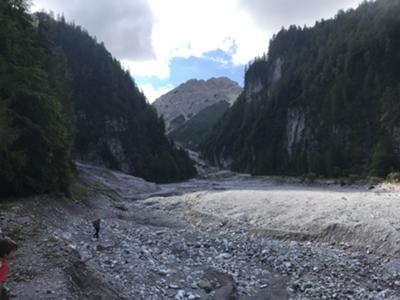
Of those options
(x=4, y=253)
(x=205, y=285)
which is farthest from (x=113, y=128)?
(x=4, y=253)

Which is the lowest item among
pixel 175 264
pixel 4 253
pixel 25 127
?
pixel 175 264

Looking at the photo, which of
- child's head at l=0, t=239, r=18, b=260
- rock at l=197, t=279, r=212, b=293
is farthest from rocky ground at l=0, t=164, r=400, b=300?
child's head at l=0, t=239, r=18, b=260

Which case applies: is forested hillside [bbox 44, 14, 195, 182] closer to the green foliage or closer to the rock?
the green foliage

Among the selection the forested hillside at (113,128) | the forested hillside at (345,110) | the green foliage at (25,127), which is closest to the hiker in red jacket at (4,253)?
the green foliage at (25,127)

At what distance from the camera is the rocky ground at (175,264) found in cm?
1560

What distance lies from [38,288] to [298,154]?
14438 centimetres

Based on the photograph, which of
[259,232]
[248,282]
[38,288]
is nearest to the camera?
[38,288]

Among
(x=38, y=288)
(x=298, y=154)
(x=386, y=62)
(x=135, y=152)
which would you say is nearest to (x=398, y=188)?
(x=38, y=288)

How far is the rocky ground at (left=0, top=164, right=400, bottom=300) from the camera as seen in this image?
1560cm

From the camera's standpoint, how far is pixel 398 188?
210ft

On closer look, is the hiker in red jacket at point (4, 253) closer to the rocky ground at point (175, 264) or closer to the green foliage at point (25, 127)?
the rocky ground at point (175, 264)

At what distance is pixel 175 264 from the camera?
22.0m

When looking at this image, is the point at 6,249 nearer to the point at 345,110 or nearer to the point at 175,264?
the point at 175,264

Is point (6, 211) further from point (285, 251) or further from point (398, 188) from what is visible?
point (398, 188)
